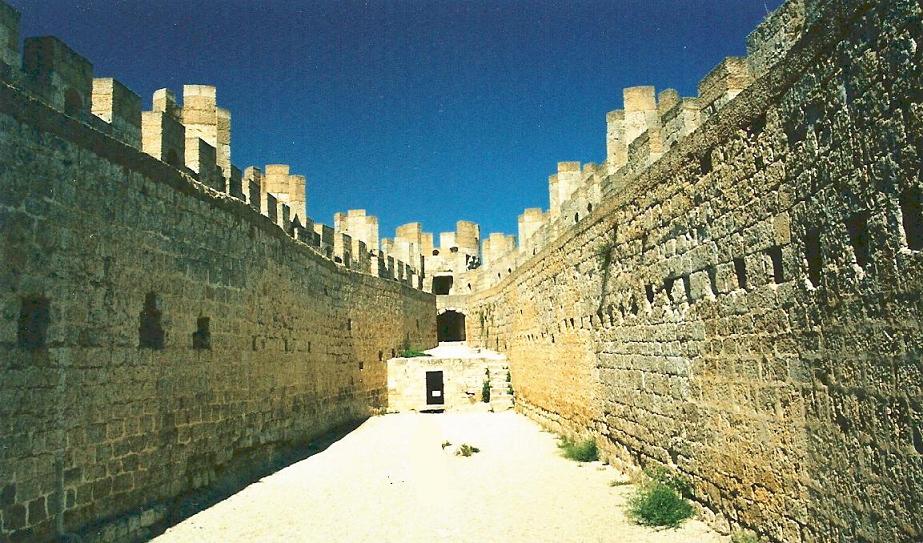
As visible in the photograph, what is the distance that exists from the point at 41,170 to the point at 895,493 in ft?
23.2

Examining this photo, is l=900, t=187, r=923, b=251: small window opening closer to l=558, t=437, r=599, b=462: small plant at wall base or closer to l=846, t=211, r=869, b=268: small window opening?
l=846, t=211, r=869, b=268: small window opening

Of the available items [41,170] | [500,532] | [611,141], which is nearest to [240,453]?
[500,532]

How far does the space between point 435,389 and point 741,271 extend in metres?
20.2

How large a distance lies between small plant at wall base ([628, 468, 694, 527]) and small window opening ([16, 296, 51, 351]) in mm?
6055

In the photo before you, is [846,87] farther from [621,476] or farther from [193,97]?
[193,97]

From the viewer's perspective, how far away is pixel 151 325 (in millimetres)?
8055

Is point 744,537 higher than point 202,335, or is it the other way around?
point 202,335

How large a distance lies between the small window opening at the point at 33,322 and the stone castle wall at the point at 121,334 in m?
0.01

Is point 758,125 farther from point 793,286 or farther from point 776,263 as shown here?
point 793,286

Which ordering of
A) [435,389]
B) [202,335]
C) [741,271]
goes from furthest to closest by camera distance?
[435,389] < [202,335] < [741,271]

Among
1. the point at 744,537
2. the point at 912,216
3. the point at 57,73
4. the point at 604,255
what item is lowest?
the point at 744,537

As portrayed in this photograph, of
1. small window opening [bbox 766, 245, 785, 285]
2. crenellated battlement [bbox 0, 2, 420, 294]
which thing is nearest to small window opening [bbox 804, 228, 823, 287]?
small window opening [bbox 766, 245, 785, 285]

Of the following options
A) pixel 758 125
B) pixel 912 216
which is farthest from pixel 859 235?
pixel 758 125

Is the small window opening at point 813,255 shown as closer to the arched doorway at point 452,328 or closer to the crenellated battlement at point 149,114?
the crenellated battlement at point 149,114
